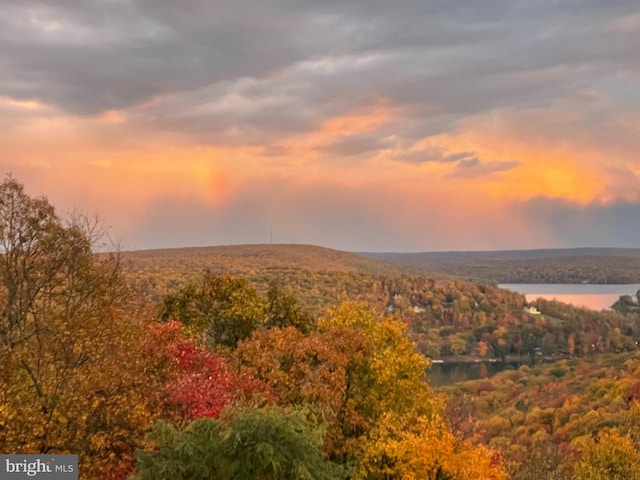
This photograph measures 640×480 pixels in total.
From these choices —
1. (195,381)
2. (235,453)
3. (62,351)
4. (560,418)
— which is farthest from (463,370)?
(235,453)

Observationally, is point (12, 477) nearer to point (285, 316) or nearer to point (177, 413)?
point (177, 413)

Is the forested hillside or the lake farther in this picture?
the lake

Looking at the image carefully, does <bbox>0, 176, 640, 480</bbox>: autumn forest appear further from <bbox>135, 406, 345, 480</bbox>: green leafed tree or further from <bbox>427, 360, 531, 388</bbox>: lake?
<bbox>427, 360, 531, 388</bbox>: lake

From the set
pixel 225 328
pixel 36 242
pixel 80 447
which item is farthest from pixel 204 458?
pixel 225 328

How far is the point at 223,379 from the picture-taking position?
22672mm

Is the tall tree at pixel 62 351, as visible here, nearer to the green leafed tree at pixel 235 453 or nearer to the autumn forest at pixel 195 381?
the autumn forest at pixel 195 381

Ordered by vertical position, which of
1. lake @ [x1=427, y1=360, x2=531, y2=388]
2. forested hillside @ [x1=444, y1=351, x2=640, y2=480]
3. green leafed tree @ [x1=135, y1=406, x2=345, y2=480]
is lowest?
lake @ [x1=427, y1=360, x2=531, y2=388]

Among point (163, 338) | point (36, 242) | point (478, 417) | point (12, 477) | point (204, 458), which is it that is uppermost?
point (36, 242)

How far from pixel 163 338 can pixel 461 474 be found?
13.4 meters

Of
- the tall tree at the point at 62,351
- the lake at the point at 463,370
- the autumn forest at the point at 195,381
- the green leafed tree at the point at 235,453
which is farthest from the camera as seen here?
the lake at the point at 463,370

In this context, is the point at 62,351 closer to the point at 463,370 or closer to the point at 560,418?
the point at 560,418

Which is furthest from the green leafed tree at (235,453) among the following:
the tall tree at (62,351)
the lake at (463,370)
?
the lake at (463,370)

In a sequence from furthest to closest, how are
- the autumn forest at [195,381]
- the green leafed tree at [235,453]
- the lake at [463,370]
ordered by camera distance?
the lake at [463,370] → the autumn forest at [195,381] → the green leafed tree at [235,453]

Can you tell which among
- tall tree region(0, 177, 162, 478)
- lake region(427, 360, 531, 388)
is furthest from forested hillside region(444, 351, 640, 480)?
tall tree region(0, 177, 162, 478)
